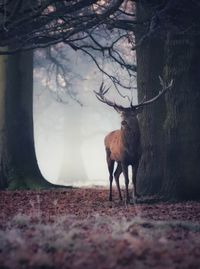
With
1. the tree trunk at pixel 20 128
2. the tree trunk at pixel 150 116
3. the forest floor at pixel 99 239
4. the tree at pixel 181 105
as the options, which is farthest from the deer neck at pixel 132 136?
the tree trunk at pixel 20 128

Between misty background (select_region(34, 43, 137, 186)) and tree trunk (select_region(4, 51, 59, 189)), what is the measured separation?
53.3 feet

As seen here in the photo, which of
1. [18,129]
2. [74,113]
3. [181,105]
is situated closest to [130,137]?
[181,105]

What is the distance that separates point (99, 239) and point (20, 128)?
8.63 m

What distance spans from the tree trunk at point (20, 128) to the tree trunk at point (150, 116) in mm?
2918

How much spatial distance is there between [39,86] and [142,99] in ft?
93.0

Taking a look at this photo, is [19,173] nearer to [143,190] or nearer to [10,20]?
[143,190]

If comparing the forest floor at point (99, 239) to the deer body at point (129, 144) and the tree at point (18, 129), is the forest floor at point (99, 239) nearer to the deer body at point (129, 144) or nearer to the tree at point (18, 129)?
the deer body at point (129, 144)

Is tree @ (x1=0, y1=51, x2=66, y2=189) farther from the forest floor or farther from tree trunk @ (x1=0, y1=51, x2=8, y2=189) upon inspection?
the forest floor

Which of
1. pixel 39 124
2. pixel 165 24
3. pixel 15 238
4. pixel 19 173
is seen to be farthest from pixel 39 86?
pixel 15 238

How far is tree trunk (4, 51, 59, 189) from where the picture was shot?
1396 cm

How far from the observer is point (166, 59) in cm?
1171

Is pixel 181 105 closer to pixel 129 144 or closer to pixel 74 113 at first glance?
pixel 129 144

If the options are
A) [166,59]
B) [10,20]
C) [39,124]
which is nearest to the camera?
[10,20]

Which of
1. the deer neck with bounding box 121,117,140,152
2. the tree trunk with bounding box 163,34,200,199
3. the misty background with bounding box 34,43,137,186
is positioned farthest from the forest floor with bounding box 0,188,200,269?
the misty background with bounding box 34,43,137,186
